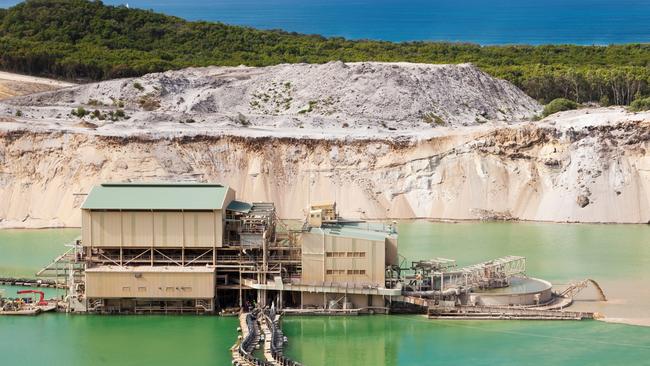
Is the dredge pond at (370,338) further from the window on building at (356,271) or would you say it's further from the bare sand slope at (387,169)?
the bare sand slope at (387,169)

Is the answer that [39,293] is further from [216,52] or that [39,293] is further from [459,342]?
[216,52]

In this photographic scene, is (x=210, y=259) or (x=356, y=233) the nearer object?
(x=356, y=233)

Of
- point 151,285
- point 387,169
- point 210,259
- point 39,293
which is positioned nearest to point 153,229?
point 151,285

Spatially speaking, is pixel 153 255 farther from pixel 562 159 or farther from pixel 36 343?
pixel 562 159

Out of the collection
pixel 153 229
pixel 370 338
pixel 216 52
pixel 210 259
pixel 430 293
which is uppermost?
pixel 216 52

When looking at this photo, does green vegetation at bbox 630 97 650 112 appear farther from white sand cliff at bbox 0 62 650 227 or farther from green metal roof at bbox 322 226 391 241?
green metal roof at bbox 322 226 391 241

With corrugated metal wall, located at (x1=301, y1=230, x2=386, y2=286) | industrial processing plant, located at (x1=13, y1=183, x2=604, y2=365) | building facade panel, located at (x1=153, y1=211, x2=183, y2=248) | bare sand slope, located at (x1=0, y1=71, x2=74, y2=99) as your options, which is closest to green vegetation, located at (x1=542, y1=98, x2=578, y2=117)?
bare sand slope, located at (x1=0, y1=71, x2=74, y2=99)

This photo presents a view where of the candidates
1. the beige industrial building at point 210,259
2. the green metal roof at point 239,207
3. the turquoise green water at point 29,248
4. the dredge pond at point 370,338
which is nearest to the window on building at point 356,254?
the beige industrial building at point 210,259
